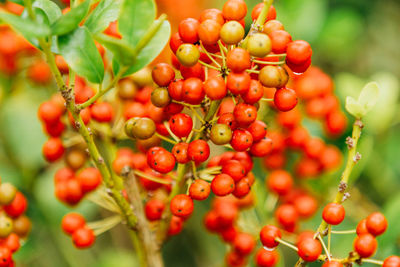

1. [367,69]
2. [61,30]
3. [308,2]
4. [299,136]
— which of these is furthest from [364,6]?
[61,30]

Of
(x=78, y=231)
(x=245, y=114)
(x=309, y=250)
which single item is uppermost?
(x=245, y=114)

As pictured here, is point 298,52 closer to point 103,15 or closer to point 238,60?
point 238,60

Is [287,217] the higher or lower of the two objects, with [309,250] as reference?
lower

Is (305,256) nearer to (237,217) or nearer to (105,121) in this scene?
(237,217)

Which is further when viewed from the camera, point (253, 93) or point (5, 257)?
point (5, 257)

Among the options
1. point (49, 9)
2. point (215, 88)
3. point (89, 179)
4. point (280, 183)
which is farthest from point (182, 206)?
Answer: point (280, 183)

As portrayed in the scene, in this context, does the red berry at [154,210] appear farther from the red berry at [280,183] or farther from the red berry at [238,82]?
the red berry at [280,183]

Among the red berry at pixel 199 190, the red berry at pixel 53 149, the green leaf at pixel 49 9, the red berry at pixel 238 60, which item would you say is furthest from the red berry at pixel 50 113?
the red berry at pixel 238 60

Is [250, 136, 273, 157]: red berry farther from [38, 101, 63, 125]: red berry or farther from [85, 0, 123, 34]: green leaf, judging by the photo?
[38, 101, 63, 125]: red berry
